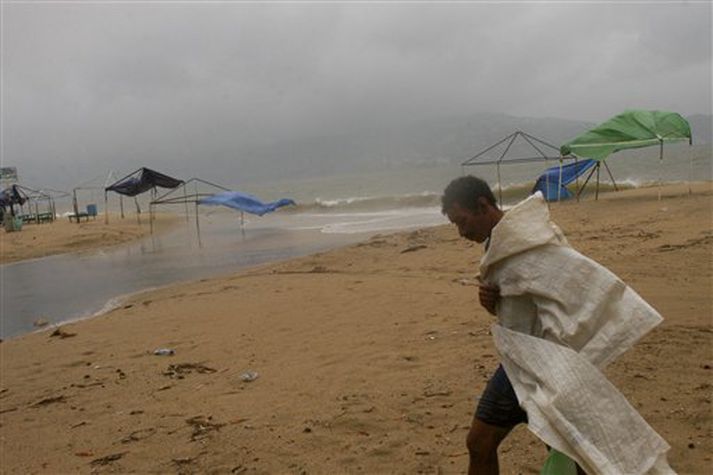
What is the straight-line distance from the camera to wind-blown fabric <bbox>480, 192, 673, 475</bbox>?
2.19m

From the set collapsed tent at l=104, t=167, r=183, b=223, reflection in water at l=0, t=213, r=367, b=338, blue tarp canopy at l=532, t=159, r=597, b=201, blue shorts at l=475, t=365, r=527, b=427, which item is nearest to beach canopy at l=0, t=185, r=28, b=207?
collapsed tent at l=104, t=167, r=183, b=223

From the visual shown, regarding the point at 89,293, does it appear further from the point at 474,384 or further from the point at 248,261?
the point at 474,384

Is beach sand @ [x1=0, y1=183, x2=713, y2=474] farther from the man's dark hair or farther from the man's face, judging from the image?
the man's dark hair

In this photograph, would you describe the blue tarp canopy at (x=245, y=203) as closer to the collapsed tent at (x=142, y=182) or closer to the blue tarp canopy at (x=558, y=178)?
the collapsed tent at (x=142, y=182)

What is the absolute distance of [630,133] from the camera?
18.0m

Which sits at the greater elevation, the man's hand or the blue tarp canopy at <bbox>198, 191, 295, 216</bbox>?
the blue tarp canopy at <bbox>198, 191, 295, 216</bbox>

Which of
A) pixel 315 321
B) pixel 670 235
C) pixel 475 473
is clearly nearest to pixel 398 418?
pixel 475 473

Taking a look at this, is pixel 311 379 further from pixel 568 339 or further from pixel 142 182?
pixel 142 182

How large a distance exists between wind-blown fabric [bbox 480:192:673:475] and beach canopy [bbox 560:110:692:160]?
1703 cm

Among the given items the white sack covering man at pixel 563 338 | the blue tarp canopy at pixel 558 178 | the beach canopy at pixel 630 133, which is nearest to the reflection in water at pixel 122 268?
the beach canopy at pixel 630 133

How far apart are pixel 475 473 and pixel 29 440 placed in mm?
3510

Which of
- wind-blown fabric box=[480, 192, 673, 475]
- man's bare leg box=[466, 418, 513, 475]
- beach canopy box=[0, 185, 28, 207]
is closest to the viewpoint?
wind-blown fabric box=[480, 192, 673, 475]

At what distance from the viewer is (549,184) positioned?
22922mm

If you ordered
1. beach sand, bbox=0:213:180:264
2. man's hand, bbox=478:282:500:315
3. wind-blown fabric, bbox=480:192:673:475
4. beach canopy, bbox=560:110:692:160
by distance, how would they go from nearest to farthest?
1. wind-blown fabric, bbox=480:192:673:475
2. man's hand, bbox=478:282:500:315
3. beach canopy, bbox=560:110:692:160
4. beach sand, bbox=0:213:180:264
